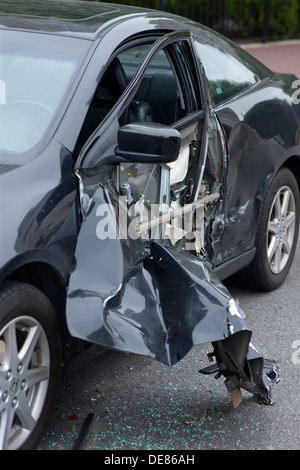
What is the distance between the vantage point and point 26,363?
2805mm

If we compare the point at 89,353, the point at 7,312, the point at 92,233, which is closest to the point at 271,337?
the point at 89,353

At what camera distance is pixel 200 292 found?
10.1ft

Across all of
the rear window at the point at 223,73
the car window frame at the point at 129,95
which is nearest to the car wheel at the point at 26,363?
the car window frame at the point at 129,95

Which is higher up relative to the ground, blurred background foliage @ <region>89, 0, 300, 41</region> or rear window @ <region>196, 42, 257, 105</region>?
rear window @ <region>196, 42, 257, 105</region>

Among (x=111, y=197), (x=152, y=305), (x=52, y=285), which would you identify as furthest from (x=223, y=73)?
(x=52, y=285)

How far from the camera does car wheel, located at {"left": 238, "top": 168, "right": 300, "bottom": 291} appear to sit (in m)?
4.56

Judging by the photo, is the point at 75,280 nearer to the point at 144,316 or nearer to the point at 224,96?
the point at 144,316

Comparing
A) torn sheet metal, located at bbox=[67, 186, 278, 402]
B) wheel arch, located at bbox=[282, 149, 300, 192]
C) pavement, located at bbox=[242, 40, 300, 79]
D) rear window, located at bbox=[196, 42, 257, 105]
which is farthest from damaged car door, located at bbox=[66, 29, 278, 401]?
pavement, located at bbox=[242, 40, 300, 79]

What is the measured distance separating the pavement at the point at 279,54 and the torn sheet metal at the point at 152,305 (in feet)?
32.2

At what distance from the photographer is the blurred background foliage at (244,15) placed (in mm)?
12953

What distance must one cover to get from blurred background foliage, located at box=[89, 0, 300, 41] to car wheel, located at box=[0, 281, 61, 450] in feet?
32.7

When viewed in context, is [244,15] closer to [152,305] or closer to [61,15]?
[61,15]

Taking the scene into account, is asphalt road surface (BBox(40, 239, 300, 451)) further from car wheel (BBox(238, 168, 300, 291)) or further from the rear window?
the rear window

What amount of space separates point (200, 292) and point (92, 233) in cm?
51
